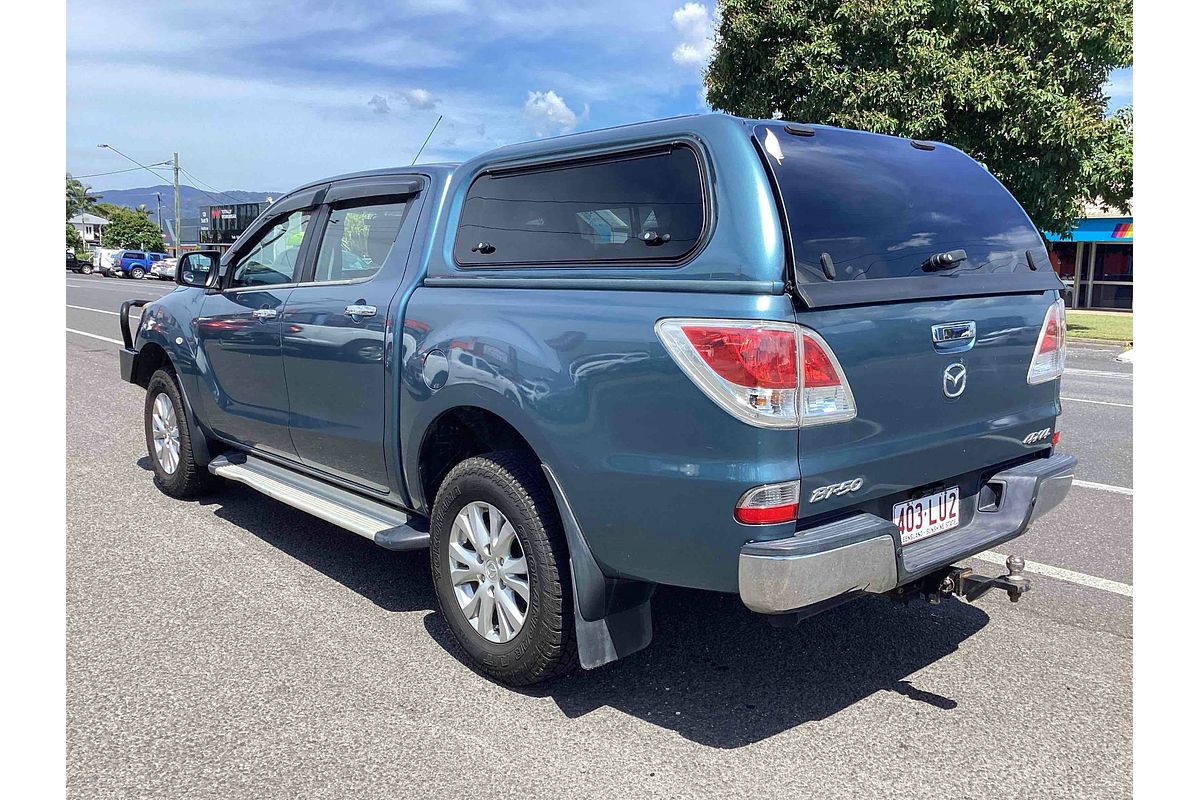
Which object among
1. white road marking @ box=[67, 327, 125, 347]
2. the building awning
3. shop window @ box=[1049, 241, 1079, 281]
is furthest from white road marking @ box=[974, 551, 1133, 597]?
shop window @ box=[1049, 241, 1079, 281]

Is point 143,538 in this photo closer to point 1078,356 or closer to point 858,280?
point 858,280

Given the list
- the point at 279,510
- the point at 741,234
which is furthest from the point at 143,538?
the point at 741,234

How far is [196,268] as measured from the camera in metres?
5.77

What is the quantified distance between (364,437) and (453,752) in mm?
1615

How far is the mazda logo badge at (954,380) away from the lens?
10.3 ft

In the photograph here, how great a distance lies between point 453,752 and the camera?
2.99 meters

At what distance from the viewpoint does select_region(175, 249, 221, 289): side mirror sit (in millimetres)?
5592

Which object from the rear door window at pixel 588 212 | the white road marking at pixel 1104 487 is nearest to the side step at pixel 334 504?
the rear door window at pixel 588 212

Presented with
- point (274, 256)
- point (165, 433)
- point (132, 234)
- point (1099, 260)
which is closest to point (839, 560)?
point (274, 256)

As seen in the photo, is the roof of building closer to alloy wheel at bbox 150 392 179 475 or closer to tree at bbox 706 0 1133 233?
tree at bbox 706 0 1133 233

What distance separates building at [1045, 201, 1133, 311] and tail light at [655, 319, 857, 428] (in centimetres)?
2769

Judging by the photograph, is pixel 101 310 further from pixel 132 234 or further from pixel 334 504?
pixel 132 234

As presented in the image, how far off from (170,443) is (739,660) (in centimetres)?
404

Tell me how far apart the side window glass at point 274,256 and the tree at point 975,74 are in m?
14.0
